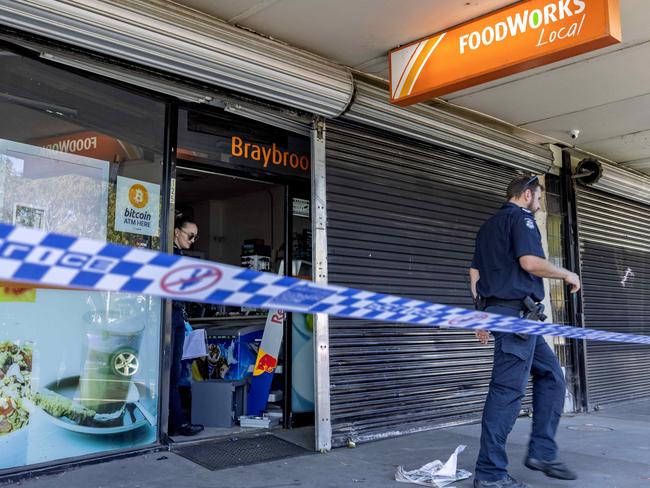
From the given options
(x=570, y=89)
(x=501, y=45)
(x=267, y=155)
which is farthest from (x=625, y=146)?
(x=267, y=155)

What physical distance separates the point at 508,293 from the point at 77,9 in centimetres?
296

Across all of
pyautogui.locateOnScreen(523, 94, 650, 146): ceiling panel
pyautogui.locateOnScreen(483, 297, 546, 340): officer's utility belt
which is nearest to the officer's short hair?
pyautogui.locateOnScreen(483, 297, 546, 340): officer's utility belt

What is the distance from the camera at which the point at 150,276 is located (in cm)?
195

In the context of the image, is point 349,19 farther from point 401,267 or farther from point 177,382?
point 177,382

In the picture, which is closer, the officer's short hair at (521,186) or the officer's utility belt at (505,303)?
the officer's utility belt at (505,303)

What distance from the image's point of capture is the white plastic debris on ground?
12.8 feet

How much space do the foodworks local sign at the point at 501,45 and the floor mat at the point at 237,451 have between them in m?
2.74

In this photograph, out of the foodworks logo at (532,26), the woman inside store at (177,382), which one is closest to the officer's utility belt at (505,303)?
the foodworks logo at (532,26)

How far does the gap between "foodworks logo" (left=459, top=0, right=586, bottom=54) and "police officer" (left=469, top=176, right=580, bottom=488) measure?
2.97 ft

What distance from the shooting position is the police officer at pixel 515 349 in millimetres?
3680

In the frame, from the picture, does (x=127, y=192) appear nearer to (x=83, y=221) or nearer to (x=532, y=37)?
(x=83, y=221)

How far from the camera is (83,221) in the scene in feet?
13.8

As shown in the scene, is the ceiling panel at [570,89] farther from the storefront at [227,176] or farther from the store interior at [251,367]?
the store interior at [251,367]

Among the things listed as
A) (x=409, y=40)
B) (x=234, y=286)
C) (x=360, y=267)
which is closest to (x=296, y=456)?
(x=360, y=267)
